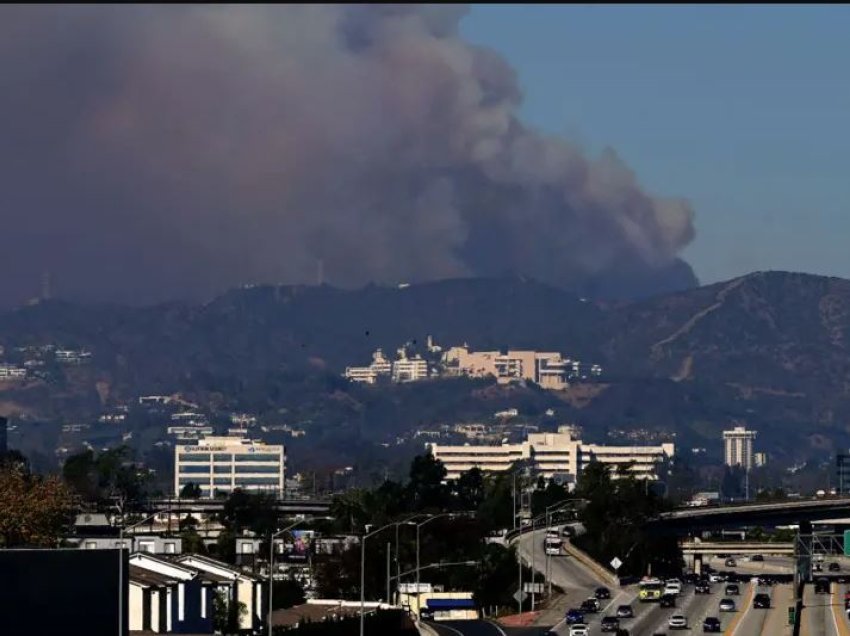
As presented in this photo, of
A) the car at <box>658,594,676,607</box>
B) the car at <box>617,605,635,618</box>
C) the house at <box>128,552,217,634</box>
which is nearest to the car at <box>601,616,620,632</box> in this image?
the car at <box>617,605,635,618</box>

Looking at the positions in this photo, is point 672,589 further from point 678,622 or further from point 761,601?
point 678,622

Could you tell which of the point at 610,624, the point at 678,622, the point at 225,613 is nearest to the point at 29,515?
the point at 225,613

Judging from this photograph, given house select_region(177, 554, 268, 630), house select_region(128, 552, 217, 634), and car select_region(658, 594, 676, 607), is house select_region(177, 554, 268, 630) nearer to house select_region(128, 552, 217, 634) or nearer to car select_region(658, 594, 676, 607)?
house select_region(128, 552, 217, 634)

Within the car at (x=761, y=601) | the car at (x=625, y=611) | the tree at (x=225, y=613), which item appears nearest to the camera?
the tree at (x=225, y=613)

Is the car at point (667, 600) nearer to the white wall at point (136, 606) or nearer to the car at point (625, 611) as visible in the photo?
the car at point (625, 611)

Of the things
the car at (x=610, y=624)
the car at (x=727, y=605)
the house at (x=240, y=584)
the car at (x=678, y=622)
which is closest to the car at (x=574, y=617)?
the car at (x=610, y=624)

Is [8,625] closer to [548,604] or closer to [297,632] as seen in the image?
[297,632]
